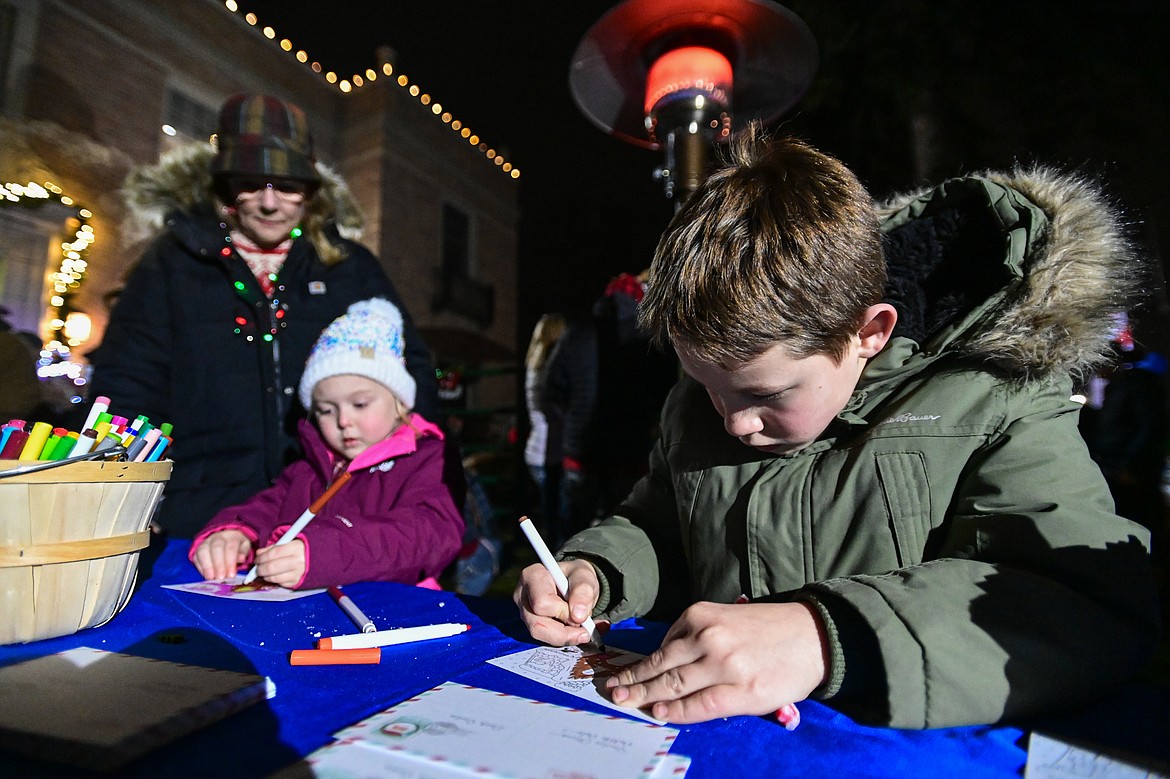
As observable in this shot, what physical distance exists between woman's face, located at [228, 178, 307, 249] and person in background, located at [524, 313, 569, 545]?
1.82 metres

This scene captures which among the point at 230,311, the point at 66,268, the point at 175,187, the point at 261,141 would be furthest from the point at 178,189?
the point at 66,268

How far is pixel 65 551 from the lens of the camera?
0.85 m

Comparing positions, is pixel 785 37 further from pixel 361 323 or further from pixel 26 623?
pixel 26 623

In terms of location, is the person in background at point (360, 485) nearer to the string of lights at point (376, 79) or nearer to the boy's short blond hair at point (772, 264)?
the boy's short blond hair at point (772, 264)

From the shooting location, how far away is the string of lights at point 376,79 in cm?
647

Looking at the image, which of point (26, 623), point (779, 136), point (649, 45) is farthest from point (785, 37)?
point (26, 623)

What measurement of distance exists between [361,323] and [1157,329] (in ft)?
5.51

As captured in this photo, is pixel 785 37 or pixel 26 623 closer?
pixel 26 623

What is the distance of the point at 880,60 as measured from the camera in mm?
3562

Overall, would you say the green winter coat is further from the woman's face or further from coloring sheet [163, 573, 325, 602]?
the woman's face

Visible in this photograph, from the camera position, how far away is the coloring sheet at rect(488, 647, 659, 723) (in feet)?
2.38

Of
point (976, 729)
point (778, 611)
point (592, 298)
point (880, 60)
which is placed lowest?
point (976, 729)

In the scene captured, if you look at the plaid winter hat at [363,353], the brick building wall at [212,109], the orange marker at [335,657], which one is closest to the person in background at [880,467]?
the orange marker at [335,657]

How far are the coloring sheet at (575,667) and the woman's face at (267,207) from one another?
1644 mm
